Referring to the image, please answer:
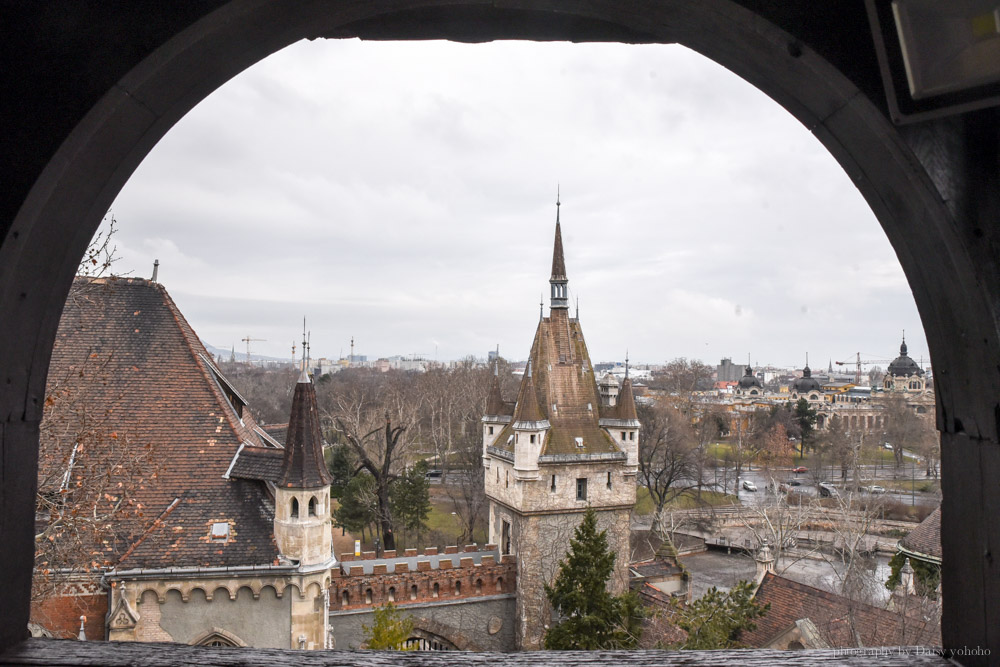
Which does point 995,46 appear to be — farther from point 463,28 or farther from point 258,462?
point 258,462

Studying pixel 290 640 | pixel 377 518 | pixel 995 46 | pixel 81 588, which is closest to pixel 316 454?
pixel 290 640

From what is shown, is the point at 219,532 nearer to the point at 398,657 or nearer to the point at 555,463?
the point at 398,657

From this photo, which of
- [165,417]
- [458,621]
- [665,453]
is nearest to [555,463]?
[458,621]

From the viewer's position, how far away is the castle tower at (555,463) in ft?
72.8

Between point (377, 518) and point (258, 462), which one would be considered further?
point (377, 518)

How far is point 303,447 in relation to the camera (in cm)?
1216

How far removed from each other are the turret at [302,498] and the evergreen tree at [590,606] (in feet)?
20.5

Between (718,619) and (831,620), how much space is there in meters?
3.29

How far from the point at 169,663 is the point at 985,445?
153cm

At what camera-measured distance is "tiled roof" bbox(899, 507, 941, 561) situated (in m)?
15.3

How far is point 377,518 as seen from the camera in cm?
2783

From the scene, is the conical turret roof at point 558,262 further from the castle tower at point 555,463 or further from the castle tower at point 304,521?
the castle tower at point 304,521

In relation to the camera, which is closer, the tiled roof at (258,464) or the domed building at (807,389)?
the tiled roof at (258,464)

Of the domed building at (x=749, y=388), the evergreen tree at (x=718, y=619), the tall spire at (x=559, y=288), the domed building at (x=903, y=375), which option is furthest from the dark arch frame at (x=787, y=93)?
the domed building at (x=749, y=388)
